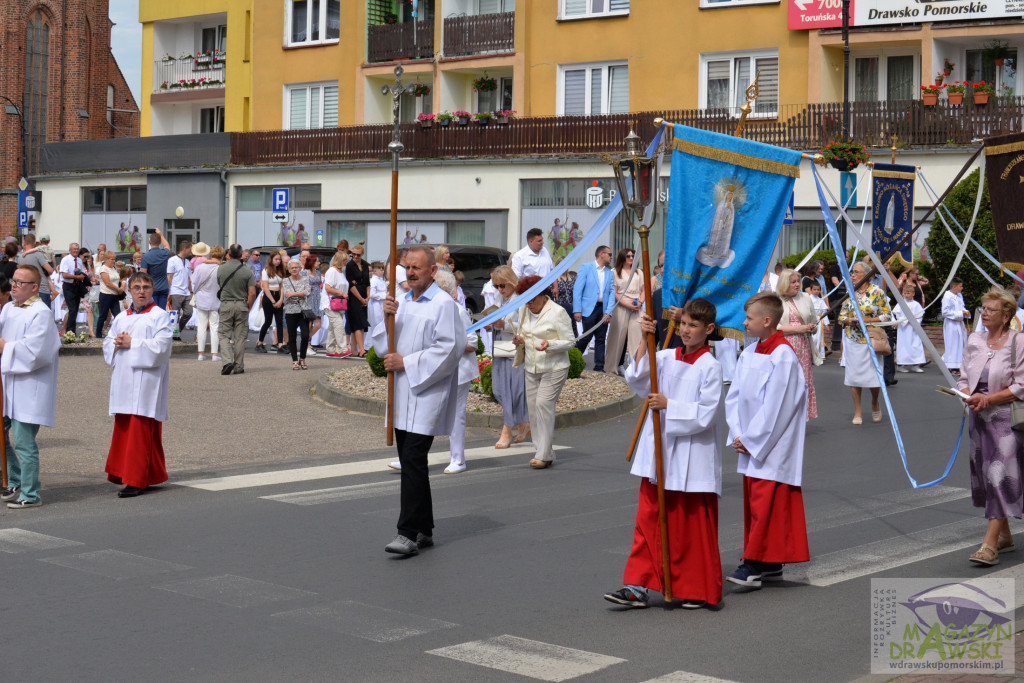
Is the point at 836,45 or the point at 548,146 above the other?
the point at 836,45

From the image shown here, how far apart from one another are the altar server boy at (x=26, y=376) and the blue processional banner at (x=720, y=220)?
16.7 feet

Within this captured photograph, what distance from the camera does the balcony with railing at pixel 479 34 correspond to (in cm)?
3650

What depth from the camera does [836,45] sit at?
1244 inches

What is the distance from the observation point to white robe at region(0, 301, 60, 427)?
9.96 metres

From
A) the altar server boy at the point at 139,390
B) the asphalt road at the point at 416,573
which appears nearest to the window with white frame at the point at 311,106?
the asphalt road at the point at 416,573

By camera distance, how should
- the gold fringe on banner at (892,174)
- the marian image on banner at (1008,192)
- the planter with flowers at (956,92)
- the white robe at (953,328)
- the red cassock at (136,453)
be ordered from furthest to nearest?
1. the planter with flowers at (956,92)
2. the white robe at (953,328)
3. the gold fringe on banner at (892,174)
4. the red cassock at (136,453)
5. the marian image on banner at (1008,192)

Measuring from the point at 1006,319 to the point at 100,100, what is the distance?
61331mm

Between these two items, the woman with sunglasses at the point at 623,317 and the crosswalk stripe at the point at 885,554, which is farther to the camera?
the woman with sunglasses at the point at 623,317

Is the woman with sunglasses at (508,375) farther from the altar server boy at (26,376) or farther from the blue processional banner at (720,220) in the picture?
the blue processional banner at (720,220)

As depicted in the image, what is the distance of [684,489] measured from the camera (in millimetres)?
7070

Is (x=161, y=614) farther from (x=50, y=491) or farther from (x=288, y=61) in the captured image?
(x=288, y=61)

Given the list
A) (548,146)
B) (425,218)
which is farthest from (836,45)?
(425,218)

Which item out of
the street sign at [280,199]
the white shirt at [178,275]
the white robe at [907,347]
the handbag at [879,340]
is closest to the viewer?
the handbag at [879,340]

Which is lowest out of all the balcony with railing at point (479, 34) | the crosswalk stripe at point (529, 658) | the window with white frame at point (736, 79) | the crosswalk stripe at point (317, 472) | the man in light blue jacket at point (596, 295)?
the crosswalk stripe at point (529, 658)
